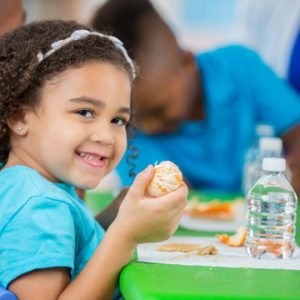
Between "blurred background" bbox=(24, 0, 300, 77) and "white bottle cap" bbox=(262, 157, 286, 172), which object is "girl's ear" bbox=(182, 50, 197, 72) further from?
"white bottle cap" bbox=(262, 157, 286, 172)

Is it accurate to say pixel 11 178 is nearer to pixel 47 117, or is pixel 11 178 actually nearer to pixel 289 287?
pixel 47 117

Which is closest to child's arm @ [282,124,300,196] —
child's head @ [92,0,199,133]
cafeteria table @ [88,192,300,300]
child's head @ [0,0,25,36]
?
child's head @ [92,0,199,133]

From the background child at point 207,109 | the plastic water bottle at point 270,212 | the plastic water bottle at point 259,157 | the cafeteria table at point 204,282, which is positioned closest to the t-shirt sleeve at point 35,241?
the cafeteria table at point 204,282

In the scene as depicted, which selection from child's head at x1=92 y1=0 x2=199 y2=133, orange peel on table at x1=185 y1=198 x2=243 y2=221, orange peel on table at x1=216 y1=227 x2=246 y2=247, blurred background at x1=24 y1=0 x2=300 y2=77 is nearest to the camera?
orange peel on table at x1=216 y1=227 x2=246 y2=247

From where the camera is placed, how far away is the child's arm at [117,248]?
123 cm

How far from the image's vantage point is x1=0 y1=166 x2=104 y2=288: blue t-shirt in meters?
1.24

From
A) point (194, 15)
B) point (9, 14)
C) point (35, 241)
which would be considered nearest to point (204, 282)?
point (35, 241)

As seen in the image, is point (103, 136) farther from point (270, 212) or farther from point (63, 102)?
point (270, 212)

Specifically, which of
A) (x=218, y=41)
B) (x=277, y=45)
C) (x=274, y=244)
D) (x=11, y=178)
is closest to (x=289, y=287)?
(x=274, y=244)

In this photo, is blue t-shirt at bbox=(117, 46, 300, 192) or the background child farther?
blue t-shirt at bbox=(117, 46, 300, 192)

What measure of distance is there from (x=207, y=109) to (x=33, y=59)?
1505 millimetres

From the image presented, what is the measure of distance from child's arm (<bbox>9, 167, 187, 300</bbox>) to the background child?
1496mm

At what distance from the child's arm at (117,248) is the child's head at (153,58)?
1.38 metres

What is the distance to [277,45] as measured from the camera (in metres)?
3.62
